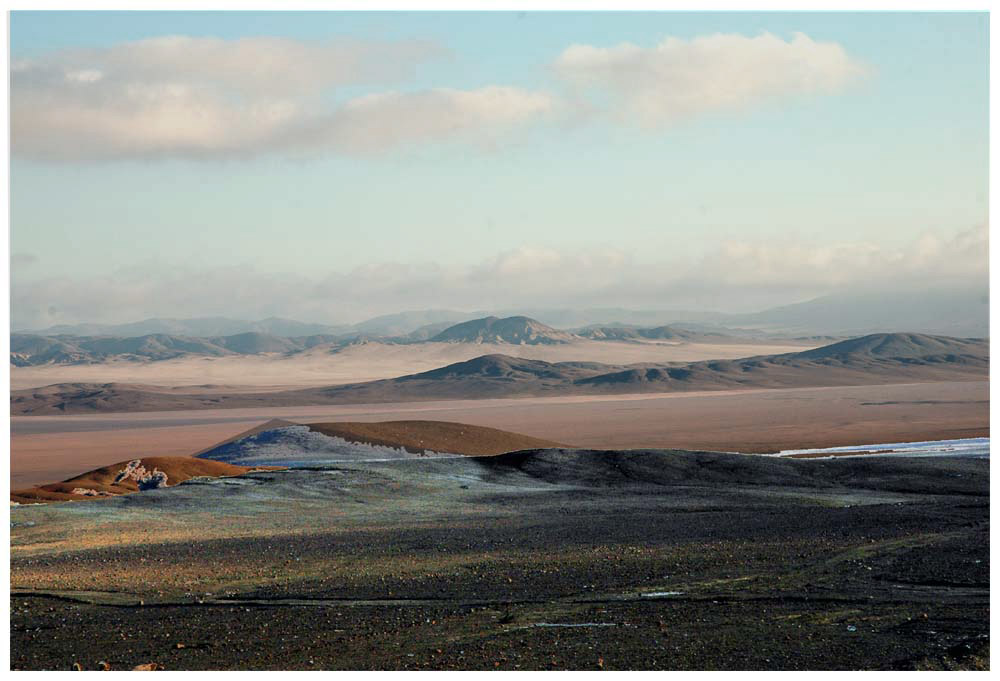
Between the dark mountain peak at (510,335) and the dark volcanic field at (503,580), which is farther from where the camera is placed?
the dark mountain peak at (510,335)

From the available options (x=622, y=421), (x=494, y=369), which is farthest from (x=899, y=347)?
(x=622, y=421)

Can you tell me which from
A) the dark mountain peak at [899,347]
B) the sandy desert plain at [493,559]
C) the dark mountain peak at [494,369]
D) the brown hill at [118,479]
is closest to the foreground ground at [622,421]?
the sandy desert plain at [493,559]

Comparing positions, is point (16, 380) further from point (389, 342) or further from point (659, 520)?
point (659, 520)

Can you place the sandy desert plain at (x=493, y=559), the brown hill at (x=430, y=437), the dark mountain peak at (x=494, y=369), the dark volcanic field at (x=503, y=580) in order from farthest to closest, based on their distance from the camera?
1. the dark mountain peak at (x=494, y=369)
2. the brown hill at (x=430, y=437)
3. the sandy desert plain at (x=493, y=559)
4. the dark volcanic field at (x=503, y=580)

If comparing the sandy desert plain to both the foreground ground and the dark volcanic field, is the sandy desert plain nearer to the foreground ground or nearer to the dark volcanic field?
the dark volcanic field

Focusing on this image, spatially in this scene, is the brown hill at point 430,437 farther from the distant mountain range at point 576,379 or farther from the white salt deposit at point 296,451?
the distant mountain range at point 576,379

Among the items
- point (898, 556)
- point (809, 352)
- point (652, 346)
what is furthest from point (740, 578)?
point (652, 346)

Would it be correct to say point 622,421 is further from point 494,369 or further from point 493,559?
point 494,369

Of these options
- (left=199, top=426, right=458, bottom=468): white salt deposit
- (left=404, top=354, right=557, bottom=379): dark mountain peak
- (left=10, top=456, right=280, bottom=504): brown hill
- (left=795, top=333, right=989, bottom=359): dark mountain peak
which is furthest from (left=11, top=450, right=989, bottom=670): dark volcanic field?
(left=795, top=333, right=989, bottom=359): dark mountain peak
